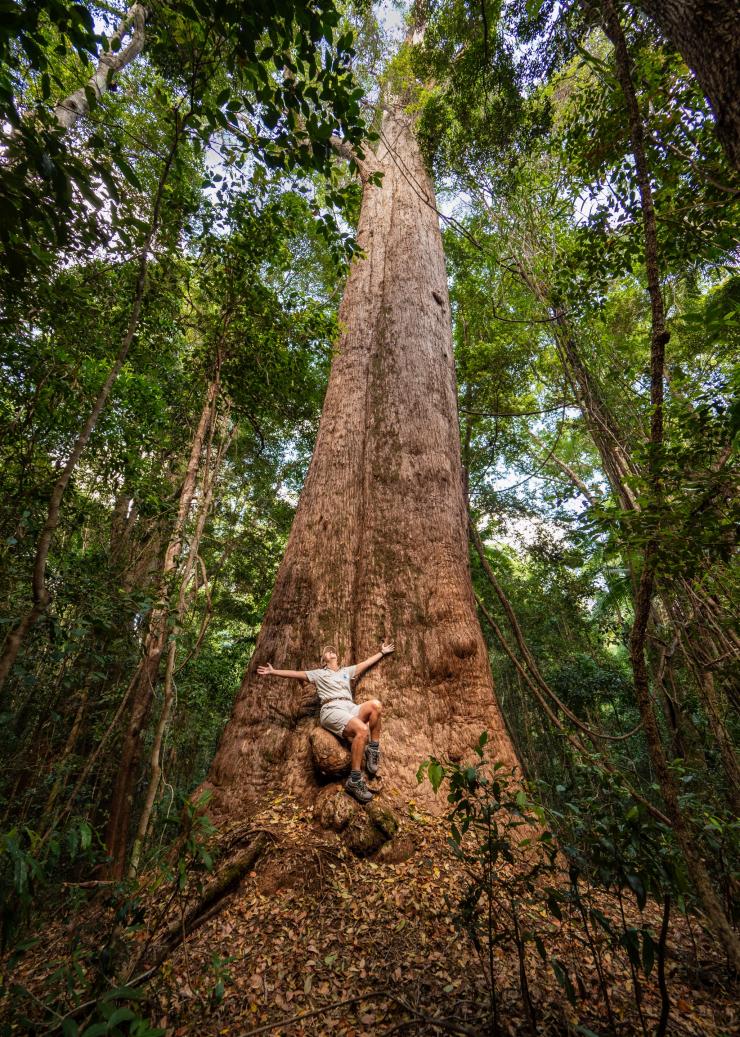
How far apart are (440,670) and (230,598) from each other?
7033 millimetres

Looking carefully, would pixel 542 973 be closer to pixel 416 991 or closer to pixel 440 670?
pixel 416 991

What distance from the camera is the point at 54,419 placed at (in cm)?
268

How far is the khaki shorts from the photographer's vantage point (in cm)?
287

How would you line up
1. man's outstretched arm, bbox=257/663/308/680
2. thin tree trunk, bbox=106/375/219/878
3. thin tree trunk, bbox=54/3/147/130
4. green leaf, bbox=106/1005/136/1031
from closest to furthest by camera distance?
green leaf, bbox=106/1005/136/1031, man's outstretched arm, bbox=257/663/308/680, thin tree trunk, bbox=106/375/219/878, thin tree trunk, bbox=54/3/147/130

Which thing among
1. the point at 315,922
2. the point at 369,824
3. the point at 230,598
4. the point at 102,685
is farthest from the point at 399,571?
the point at 230,598

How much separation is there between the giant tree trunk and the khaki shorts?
0.22m

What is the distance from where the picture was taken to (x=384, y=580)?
3.61 meters

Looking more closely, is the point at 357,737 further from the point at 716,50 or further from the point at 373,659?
the point at 716,50

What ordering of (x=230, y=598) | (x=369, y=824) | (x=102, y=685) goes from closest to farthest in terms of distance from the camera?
(x=369, y=824) → (x=102, y=685) → (x=230, y=598)

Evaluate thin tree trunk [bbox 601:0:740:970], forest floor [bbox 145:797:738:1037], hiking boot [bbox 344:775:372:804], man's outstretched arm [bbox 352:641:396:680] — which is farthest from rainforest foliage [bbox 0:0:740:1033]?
man's outstretched arm [bbox 352:641:396:680]

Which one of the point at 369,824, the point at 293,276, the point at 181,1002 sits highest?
the point at 293,276

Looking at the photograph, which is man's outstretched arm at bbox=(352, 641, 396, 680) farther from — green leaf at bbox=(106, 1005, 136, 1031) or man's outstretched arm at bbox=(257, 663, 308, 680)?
green leaf at bbox=(106, 1005, 136, 1031)

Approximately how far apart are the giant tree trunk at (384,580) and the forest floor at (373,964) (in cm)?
44

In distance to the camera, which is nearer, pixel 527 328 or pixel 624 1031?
pixel 624 1031
